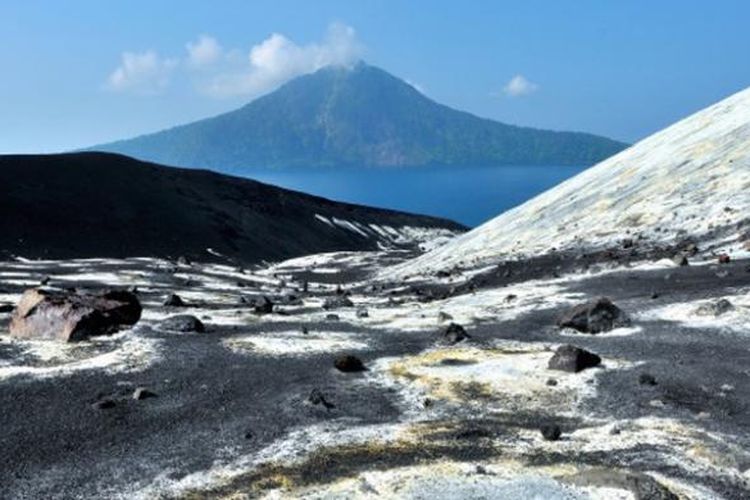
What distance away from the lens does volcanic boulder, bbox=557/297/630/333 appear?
93.4 feet

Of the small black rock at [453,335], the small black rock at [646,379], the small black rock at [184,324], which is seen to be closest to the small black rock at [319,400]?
the small black rock at [453,335]

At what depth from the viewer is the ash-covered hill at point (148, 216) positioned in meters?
103

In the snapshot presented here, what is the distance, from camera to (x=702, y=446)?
16781 millimetres

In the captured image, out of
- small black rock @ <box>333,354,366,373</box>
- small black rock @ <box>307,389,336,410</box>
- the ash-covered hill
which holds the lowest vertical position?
small black rock @ <box>307,389,336,410</box>

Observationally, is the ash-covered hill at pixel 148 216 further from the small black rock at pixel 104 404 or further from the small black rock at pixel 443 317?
the small black rock at pixel 104 404

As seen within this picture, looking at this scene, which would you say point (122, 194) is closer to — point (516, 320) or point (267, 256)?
point (267, 256)

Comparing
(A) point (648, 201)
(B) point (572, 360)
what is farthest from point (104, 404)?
(A) point (648, 201)

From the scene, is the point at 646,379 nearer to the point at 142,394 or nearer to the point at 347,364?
the point at 347,364

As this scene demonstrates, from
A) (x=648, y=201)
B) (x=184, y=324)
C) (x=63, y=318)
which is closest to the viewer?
(x=63, y=318)

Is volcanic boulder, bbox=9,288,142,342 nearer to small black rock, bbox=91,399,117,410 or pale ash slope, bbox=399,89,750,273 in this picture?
small black rock, bbox=91,399,117,410

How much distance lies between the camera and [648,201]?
58562 mm

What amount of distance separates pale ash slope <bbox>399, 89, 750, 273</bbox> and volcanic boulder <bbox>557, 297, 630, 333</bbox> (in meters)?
17.6

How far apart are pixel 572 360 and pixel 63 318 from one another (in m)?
17.8

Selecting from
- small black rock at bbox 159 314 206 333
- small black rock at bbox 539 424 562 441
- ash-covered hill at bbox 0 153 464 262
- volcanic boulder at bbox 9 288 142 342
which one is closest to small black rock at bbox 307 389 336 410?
small black rock at bbox 539 424 562 441
